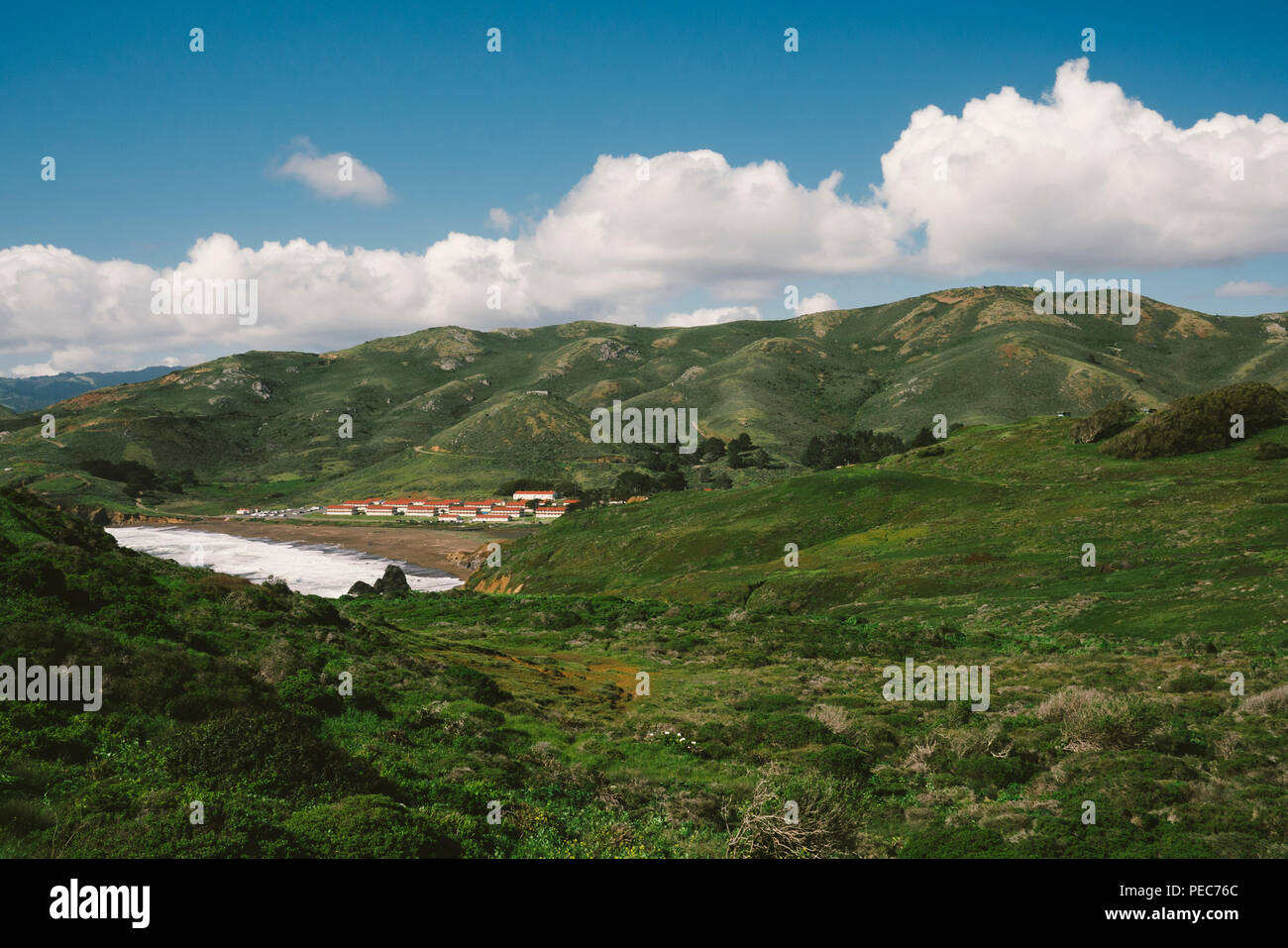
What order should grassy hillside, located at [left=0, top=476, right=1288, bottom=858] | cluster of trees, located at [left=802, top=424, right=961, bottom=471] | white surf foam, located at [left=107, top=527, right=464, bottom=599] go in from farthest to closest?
cluster of trees, located at [left=802, top=424, right=961, bottom=471], white surf foam, located at [left=107, top=527, right=464, bottom=599], grassy hillside, located at [left=0, top=476, right=1288, bottom=858]

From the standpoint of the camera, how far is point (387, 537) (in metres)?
161

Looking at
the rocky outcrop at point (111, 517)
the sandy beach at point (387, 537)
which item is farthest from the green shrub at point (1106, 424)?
the rocky outcrop at point (111, 517)

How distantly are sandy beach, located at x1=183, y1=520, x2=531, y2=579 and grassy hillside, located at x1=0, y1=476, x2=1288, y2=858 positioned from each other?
295ft

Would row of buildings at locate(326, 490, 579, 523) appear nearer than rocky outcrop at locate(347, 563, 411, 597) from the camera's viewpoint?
No

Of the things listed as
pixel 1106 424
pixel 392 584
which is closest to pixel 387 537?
pixel 392 584

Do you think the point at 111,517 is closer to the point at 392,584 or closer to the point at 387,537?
the point at 387,537

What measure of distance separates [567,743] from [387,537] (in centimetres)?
14917

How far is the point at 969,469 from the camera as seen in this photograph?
301 feet

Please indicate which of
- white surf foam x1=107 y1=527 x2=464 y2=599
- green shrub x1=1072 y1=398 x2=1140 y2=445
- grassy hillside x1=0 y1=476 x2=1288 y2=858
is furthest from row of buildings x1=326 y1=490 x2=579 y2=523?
grassy hillside x1=0 y1=476 x2=1288 y2=858

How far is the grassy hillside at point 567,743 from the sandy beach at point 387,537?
295ft

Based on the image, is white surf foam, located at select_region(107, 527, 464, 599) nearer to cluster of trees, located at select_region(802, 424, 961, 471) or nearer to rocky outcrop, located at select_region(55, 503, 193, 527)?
rocky outcrop, located at select_region(55, 503, 193, 527)

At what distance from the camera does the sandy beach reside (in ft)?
443
